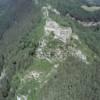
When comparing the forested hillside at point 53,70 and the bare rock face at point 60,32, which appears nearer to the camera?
the forested hillside at point 53,70

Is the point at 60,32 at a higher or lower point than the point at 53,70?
higher

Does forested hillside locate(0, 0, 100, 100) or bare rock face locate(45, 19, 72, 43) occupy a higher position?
bare rock face locate(45, 19, 72, 43)

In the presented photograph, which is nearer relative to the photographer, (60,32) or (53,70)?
(53,70)

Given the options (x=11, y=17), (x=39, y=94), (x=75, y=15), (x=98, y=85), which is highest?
(x=39, y=94)

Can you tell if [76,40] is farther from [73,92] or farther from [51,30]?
[73,92]

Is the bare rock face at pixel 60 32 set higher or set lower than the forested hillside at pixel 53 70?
higher

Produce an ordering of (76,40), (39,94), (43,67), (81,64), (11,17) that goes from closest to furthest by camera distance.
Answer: (39,94) < (43,67) < (81,64) < (76,40) < (11,17)

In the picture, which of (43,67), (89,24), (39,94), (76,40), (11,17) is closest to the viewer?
(39,94)

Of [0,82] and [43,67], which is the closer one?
[43,67]

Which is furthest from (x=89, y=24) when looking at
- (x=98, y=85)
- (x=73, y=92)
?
(x=73, y=92)

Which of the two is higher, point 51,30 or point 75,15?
point 51,30

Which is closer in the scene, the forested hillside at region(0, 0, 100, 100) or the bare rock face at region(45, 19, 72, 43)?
the forested hillside at region(0, 0, 100, 100)
